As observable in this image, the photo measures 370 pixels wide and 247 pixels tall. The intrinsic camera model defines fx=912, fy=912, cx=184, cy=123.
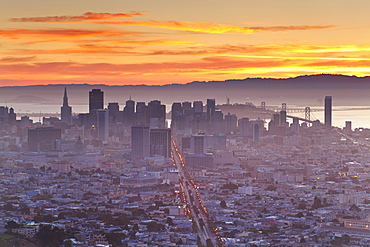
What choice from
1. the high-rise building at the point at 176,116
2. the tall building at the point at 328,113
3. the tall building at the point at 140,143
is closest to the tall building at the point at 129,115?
the high-rise building at the point at 176,116

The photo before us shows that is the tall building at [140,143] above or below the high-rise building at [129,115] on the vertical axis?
below

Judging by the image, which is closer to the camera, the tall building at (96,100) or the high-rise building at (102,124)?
the high-rise building at (102,124)

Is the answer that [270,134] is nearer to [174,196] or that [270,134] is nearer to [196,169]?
[196,169]

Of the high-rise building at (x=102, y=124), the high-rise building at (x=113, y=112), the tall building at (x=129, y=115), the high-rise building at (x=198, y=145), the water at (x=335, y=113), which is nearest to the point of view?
the high-rise building at (x=198, y=145)

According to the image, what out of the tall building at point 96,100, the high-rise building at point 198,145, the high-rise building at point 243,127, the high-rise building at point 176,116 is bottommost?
the high-rise building at point 198,145

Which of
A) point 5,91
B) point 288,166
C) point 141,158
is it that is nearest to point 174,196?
point 288,166

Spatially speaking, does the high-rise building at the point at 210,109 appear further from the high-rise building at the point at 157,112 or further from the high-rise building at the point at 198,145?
the high-rise building at the point at 198,145

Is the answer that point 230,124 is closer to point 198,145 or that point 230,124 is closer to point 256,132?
point 256,132
